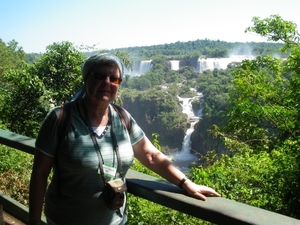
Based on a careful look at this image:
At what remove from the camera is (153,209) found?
3.32 meters

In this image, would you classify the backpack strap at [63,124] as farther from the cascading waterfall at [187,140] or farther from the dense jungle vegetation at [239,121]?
the cascading waterfall at [187,140]

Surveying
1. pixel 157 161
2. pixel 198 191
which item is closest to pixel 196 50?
pixel 157 161

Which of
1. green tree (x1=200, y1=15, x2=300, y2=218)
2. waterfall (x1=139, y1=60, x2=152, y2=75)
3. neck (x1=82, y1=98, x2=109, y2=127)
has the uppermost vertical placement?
neck (x1=82, y1=98, x2=109, y2=127)

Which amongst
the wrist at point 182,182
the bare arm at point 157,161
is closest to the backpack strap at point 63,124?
the bare arm at point 157,161

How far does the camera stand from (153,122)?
5384 centimetres

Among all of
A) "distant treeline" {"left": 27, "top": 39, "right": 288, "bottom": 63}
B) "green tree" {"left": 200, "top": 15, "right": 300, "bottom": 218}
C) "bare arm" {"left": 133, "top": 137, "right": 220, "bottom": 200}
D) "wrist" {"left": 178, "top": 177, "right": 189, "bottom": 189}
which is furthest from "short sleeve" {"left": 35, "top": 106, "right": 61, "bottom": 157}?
"distant treeline" {"left": 27, "top": 39, "right": 288, "bottom": 63}

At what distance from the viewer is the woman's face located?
1.29 m

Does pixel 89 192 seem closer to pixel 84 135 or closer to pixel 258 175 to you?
pixel 84 135

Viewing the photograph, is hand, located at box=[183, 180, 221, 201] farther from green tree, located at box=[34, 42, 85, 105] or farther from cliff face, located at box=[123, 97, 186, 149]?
cliff face, located at box=[123, 97, 186, 149]

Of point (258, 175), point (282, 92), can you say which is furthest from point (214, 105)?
point (258, 175)

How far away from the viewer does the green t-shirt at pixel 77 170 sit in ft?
3.95

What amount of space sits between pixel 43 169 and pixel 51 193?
12cm

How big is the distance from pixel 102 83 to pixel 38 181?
1.47 feet

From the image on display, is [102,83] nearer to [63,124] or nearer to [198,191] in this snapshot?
[63,124]
